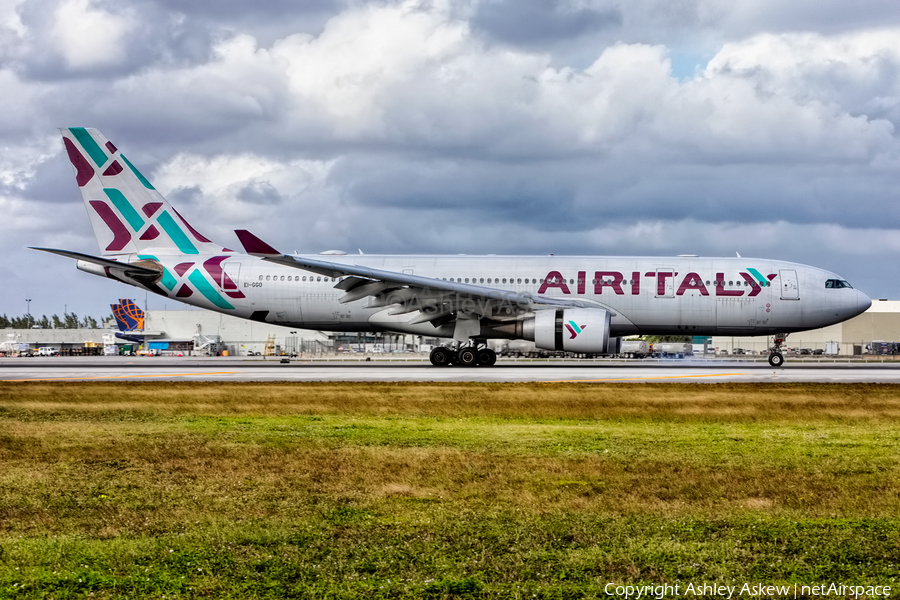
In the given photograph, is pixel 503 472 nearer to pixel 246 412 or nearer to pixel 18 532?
pixel 18 532

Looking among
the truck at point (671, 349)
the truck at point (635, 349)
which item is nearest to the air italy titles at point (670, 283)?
the truck at point (635, 349)

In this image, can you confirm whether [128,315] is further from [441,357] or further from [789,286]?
[789,286]

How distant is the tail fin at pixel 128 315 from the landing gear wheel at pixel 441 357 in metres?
68.0

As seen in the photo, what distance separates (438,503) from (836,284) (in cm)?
3079

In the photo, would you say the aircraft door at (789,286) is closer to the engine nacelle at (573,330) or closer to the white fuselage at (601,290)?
the white fuselage at (601,290)

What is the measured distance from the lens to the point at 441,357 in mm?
34906

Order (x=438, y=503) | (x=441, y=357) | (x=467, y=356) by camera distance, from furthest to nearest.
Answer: (x=441, y=357)
(x=467, y=356)
(x=438, y=503)

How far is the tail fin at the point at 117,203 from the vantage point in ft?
121

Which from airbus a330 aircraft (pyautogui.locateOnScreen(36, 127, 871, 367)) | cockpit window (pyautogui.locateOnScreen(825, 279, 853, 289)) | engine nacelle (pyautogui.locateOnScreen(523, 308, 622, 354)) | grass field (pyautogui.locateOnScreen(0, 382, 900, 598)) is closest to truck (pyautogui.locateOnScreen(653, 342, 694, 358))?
cockpit window (pyautogui.locateOnScreen(825, 279, 853, 289))

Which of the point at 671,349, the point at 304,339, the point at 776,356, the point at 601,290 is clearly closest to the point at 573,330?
the point at 601,290

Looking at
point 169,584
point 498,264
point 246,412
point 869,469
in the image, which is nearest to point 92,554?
point 169,584

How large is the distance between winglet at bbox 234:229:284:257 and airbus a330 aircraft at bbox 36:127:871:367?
0.04m

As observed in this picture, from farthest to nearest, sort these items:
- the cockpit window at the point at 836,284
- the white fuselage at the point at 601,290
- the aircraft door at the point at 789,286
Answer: the cockpit window at the point at 836,284, the aircraft door at the point at 789,286, the white fuselage at the point at 601,290

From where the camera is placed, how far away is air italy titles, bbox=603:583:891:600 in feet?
18.0
